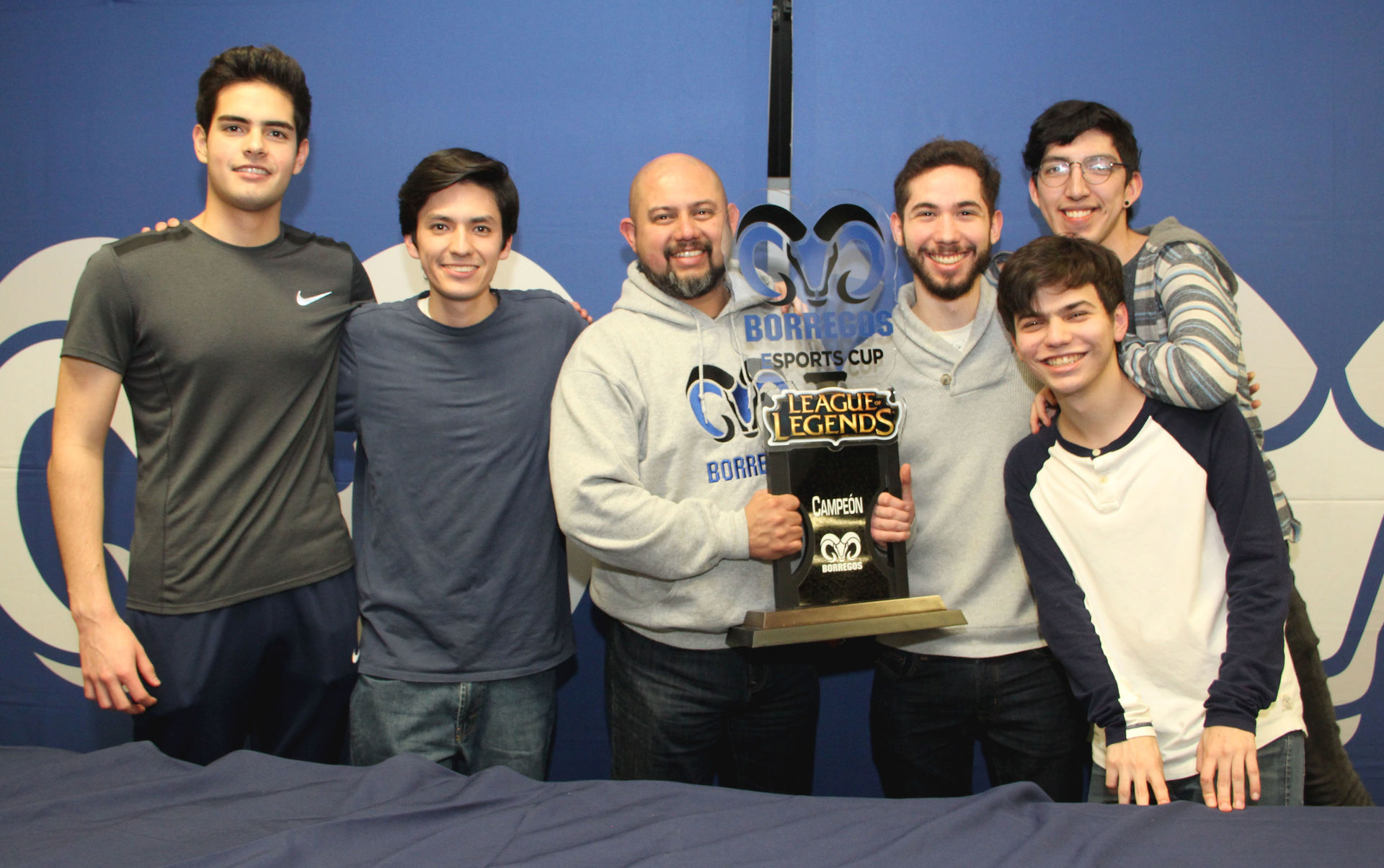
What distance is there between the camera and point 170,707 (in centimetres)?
156

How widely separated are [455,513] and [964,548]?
1.00 metres

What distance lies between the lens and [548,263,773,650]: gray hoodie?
1.48m

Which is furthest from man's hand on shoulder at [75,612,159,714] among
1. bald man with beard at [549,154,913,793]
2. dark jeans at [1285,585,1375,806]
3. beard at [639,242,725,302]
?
dark jeans at [1285,585,1375,806]

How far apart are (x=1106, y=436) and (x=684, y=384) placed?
750 millimetres

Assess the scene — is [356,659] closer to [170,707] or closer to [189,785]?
[170,707]

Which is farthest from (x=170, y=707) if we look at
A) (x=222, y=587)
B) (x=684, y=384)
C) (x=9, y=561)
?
(x=9, y=561)

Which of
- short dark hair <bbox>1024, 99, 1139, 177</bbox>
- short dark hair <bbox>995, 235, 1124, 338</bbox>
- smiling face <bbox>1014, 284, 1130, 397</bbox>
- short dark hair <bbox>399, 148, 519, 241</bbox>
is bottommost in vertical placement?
smiling face <bbox>1014, 284, 1130, 397</bbox>

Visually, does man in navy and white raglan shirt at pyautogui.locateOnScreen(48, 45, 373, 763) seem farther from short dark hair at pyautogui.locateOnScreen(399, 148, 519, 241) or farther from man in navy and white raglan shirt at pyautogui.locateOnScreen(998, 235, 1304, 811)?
man in navy and white raglan shirt at pyautogui.locateOnScreen(998, 235, 1304, 811)

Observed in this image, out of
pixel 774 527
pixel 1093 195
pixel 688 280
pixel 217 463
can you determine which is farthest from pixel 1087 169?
pixel 217 463

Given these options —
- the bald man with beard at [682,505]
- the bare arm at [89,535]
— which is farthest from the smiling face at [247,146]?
the bald man with beard at [682,505]

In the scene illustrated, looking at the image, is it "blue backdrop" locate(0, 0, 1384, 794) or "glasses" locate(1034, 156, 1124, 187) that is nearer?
"glasses" locate(1034, 156, 1124, 187)

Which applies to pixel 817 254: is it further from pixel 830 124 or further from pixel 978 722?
pixel 978 722

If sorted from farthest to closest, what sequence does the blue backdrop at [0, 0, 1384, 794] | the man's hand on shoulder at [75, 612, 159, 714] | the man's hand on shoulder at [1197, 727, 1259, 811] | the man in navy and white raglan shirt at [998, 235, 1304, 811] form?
the blue backdrop at [0, 0, 1384, 794] → the man's hand on shoulder at [75, 612, 159, 714] → the man in navy and white raglan shirt at [998, 235, 1304, 811] → the man's hand on shoulder at [1197, 727, 1259, 811]

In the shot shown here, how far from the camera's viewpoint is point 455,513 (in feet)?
5.25
